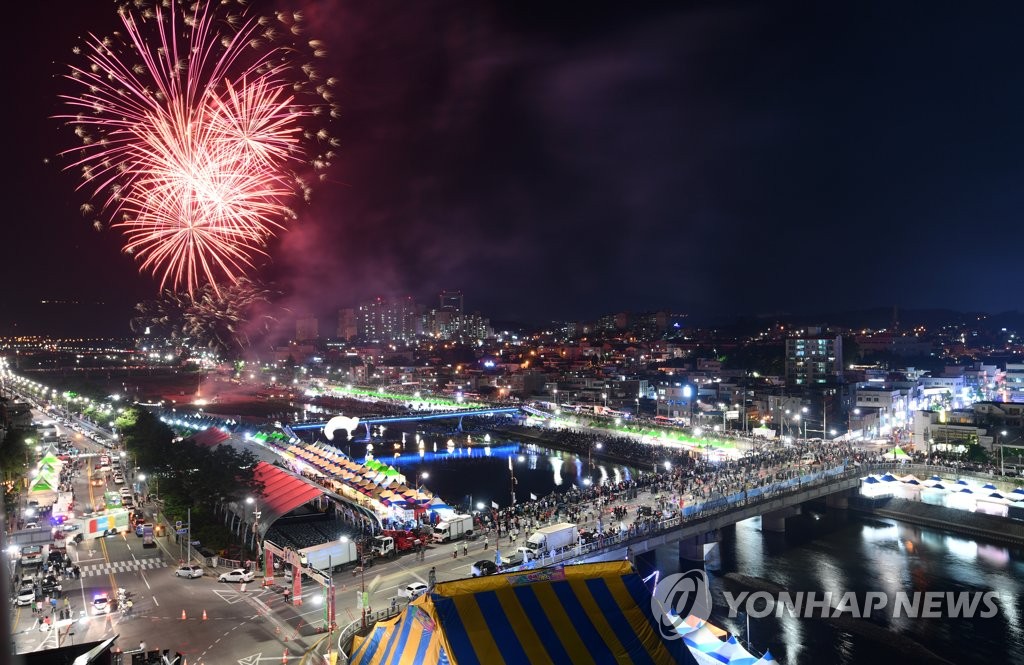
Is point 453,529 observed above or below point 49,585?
above

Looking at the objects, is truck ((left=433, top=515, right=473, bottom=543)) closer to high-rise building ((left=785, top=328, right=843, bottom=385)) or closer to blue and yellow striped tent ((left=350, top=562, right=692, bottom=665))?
blue and yellow striped tent ((left=350, top=562, right=692, bottom=665))

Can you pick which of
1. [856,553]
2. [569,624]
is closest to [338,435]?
[856,553]

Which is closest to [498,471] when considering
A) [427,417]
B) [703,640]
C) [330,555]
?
[427,417]

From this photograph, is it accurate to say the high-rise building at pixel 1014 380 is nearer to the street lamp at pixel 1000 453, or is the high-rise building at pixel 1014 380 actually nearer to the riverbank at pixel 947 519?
the street lamp at pixel 1000 453

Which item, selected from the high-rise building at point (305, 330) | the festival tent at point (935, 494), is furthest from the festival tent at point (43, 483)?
the high-rise building at point (305, 330)

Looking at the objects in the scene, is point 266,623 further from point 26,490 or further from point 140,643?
point 26,490

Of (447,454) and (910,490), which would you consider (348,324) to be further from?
(910,490)
